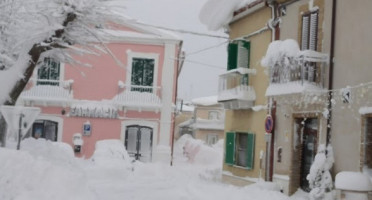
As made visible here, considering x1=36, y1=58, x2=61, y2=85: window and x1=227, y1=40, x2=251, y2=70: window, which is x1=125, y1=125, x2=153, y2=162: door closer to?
x1=36, y1=58, x2=61, y2=85: window

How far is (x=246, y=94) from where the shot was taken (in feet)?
61.2

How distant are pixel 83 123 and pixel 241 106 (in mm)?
10825

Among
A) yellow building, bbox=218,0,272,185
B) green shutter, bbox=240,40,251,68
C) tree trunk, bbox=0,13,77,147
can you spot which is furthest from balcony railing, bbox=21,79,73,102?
tree trunk, bbox=0,13,77,147

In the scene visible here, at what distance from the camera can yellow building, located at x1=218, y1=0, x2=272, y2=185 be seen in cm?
1817

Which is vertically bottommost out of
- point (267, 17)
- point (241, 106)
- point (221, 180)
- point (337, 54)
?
point (221, 180)

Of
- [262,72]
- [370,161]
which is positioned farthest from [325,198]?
[262,72]

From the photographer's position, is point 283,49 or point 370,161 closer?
point 370,161

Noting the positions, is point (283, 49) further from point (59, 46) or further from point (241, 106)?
point (59, 46)

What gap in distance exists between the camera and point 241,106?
1897cm

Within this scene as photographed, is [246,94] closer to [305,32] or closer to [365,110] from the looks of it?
[305,32]

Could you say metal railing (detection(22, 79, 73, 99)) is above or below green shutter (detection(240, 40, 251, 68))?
below

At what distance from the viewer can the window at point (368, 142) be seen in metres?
12.4

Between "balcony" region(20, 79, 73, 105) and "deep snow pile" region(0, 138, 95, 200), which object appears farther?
"balcony" region(20, 79, 73, 105)

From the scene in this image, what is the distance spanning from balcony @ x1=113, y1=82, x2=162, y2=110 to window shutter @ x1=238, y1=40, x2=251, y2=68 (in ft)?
26.3
